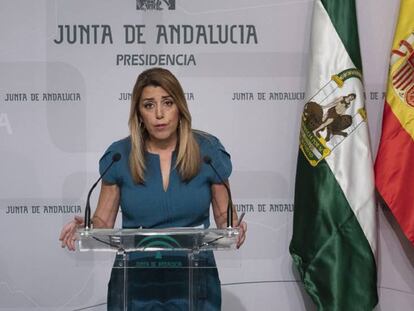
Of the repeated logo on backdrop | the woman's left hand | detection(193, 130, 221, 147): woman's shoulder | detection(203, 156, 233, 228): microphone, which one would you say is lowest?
the woman's left hand

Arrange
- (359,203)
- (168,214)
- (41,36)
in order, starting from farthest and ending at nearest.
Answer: (41,36)
(359,203)
(168,214)

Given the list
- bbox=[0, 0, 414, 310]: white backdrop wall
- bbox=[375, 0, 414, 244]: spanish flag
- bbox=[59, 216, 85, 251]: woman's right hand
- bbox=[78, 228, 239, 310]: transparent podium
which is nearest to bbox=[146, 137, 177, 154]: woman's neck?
bbox=[59, 216, 85, 251]: woman's right hand

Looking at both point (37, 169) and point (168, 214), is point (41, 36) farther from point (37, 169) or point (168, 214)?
point (168, 214)

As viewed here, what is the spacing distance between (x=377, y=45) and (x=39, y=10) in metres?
1.78

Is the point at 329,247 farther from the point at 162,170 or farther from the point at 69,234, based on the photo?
the point at 69,234

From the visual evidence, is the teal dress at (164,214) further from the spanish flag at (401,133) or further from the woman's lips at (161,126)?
the spanish flag at (401,133)

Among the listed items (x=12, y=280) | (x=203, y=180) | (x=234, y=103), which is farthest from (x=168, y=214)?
(x=12, y=280)

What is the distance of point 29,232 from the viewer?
3582mm

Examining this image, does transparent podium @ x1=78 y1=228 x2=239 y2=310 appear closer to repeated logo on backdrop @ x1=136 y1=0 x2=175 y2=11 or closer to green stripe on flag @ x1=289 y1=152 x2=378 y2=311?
green stripe on flag @ x1=289 y1=152 x2=378 y2=311

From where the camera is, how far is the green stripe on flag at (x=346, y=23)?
11.0 feet

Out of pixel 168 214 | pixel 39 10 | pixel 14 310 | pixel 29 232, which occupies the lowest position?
pixel 14 310

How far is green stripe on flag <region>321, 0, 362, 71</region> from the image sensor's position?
3363 mm

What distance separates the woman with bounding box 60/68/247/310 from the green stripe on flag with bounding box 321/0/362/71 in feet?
3.44

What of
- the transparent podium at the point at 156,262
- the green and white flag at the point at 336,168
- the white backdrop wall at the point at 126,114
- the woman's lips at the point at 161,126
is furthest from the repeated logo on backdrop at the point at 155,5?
the transparent podium at the point at 156,262
